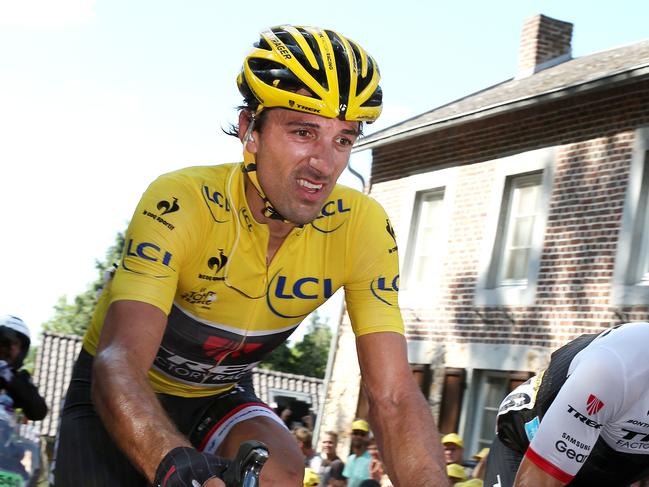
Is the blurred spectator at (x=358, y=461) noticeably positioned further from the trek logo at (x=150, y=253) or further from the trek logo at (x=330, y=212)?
the trek logo at (x=150, y=253)

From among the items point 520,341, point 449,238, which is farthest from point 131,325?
point 449,238

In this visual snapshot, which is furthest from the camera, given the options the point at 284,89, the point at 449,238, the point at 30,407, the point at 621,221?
the point at 449,238

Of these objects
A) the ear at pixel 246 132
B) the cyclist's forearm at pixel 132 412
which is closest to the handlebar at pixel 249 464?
the cyclist's forearm at pixel 132 412

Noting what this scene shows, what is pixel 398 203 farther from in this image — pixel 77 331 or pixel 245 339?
pixel 77 331

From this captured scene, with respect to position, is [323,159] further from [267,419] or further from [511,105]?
[511,105]

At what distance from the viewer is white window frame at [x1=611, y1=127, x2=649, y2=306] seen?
1498cm

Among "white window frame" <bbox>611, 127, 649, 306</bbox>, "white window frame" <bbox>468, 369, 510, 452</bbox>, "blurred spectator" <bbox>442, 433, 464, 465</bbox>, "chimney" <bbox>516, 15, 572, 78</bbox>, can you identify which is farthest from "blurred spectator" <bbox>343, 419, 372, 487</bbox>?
"chimney" <bbox>516, 15, 572, 78</bbox>

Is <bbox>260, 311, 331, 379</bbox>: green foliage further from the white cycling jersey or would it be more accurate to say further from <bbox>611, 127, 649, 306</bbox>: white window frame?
the white cycling jersey

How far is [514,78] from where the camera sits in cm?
2191

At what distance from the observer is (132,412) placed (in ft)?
10.3

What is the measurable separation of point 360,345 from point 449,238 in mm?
15368

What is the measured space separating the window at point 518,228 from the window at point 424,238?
5.44 ft

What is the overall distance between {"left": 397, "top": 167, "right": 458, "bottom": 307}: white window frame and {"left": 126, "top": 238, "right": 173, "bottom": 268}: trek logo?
15757 mm

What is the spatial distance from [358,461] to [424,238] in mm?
7844
